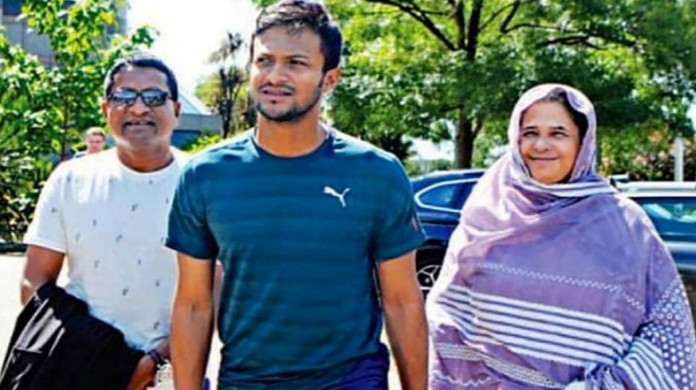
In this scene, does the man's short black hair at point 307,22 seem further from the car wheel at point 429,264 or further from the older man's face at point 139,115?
the car wheel at point 429,264

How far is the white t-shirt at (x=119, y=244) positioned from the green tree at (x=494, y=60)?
15693mm

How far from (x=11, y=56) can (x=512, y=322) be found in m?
17.8

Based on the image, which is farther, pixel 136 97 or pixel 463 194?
pixel 463 194

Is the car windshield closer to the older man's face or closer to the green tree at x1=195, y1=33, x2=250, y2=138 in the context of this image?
the older man's face

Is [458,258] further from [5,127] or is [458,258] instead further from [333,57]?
[5,127]

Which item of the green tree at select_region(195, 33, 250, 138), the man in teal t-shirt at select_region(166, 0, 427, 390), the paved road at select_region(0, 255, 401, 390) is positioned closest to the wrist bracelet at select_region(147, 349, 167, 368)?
the man in teal t-shirt at select_region(166, 0, 427, 390)

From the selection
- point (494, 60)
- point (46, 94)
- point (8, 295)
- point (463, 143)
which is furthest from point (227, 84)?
point (8, 295)

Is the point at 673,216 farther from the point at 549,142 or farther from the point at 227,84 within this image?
the point at 227,84

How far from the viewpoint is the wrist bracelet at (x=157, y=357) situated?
2920 mm

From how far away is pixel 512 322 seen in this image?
3264 millimetres

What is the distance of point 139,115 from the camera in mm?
3039

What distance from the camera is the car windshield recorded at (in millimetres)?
7400

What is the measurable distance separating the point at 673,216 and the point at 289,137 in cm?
557

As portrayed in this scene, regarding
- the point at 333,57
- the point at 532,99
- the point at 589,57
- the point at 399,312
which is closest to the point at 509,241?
the point at 532,99
